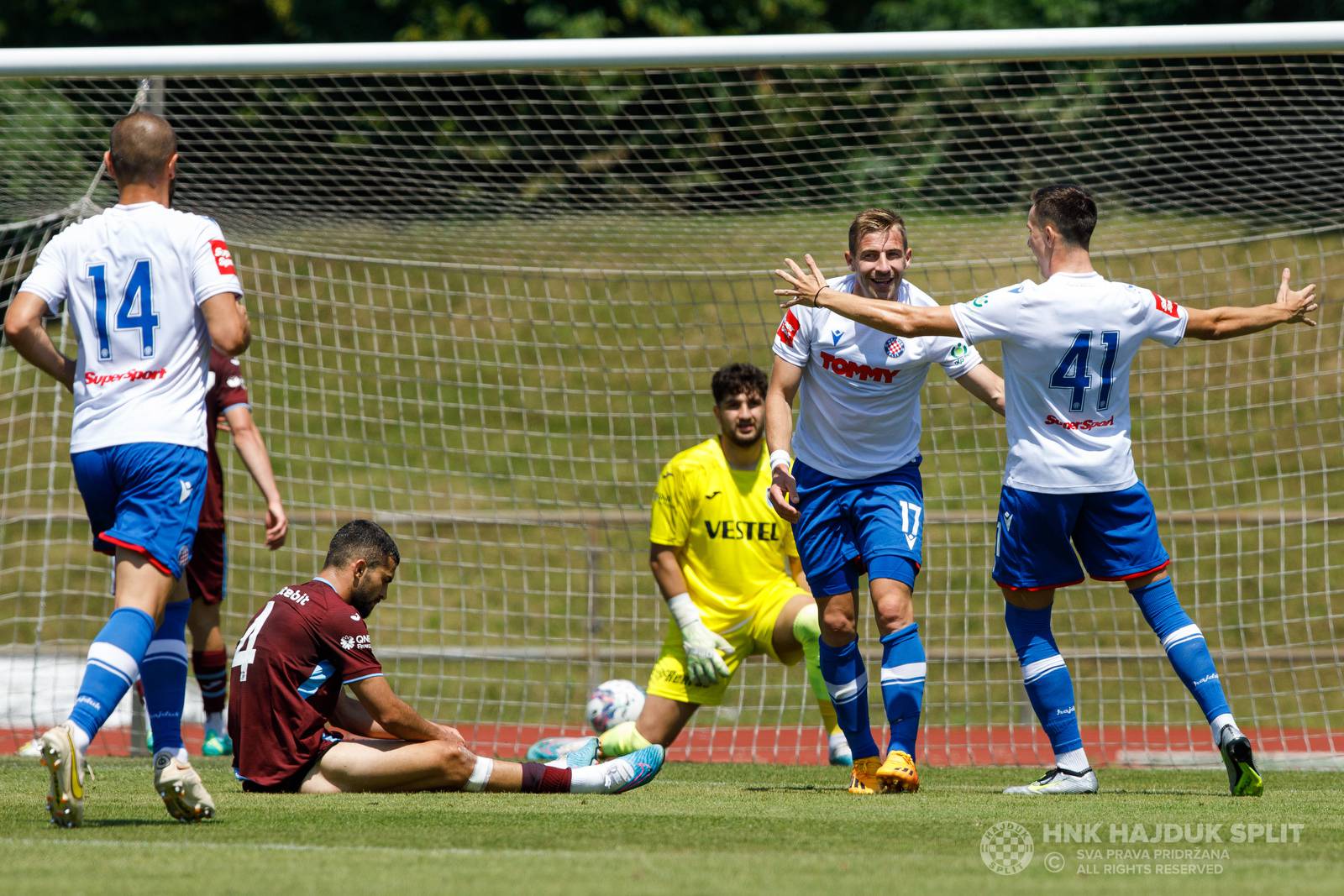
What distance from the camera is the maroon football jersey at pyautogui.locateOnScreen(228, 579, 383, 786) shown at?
489 centimetres

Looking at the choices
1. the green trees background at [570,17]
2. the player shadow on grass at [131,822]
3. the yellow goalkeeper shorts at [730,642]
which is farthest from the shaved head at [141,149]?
the green trees background at [570,17]

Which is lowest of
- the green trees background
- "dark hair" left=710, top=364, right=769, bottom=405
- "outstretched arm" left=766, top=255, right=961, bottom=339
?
"outstretched arm" left=766, top=255, right=961, bottom=339

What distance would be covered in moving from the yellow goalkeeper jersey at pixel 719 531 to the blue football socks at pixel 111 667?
2928 mm

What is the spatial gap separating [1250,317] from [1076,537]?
0.93 m

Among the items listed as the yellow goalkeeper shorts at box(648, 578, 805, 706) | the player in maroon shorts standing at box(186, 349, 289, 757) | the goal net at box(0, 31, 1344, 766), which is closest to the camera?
the player in maroon shorts standing at box(186, 349, 289, 757)

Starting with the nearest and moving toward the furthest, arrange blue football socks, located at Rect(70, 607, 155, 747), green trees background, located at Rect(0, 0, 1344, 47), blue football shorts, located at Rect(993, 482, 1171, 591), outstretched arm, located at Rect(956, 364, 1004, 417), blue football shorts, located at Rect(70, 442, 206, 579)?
blue football socks, located at Rect(70, 607, 155, 747), blue football shorts, located at Rect(70, 442, 206, 579), blue football shorts, located at Rect(993, 482, 1171, 591), outstretched arm, located at Rect(956, 364, 1004, 417), green trees background, located at Rect(0, 0, 1344, 47)

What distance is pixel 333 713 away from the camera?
16.9ft

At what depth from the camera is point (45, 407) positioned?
48.4 ft

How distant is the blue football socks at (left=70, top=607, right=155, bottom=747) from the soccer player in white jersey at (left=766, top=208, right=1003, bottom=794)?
84.5 inches

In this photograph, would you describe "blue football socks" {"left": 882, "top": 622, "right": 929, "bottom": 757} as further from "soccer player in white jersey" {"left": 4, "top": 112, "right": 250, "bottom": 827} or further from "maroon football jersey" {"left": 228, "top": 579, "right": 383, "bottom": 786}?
"soccer player in white jersey" {"left": 4, "top": 112, "right": 250, "bottom": 827}

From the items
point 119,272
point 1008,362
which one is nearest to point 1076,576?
point 1008,362

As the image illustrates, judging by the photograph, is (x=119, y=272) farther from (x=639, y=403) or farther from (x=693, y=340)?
(x=693, y=340)

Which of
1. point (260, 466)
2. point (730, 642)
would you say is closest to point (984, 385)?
point (730, 642)

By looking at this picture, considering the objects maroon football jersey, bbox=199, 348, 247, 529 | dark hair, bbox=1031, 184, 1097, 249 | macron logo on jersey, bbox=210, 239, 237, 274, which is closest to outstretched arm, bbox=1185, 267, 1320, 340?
dark hair, bbox=1031, 184, 1097, 249
